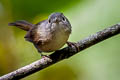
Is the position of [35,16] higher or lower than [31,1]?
lower

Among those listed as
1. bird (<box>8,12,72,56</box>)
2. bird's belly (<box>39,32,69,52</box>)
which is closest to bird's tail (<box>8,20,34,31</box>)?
bird (<box>8,12,72,56</box>)

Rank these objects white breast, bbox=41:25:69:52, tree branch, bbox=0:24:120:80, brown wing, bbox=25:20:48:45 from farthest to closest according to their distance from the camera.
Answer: brown wing, bbox=25:20:48:45 < white breast, bbox=41:25:69:52 < tree branch, bbox=0:24:120:80

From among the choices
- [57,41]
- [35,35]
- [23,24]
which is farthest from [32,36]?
[57,41]

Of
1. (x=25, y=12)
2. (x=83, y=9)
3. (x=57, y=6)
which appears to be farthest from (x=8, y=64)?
(x=83, y=9)

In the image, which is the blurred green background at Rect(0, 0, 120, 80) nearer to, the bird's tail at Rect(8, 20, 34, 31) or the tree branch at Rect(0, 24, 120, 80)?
the bird's tail at Rect(8, 20, 34, 31)

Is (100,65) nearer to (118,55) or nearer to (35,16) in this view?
(118,55)

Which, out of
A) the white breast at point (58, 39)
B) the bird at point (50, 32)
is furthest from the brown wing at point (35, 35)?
the white breast at point (58, 39)

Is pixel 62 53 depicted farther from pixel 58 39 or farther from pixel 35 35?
pixel 35 35
